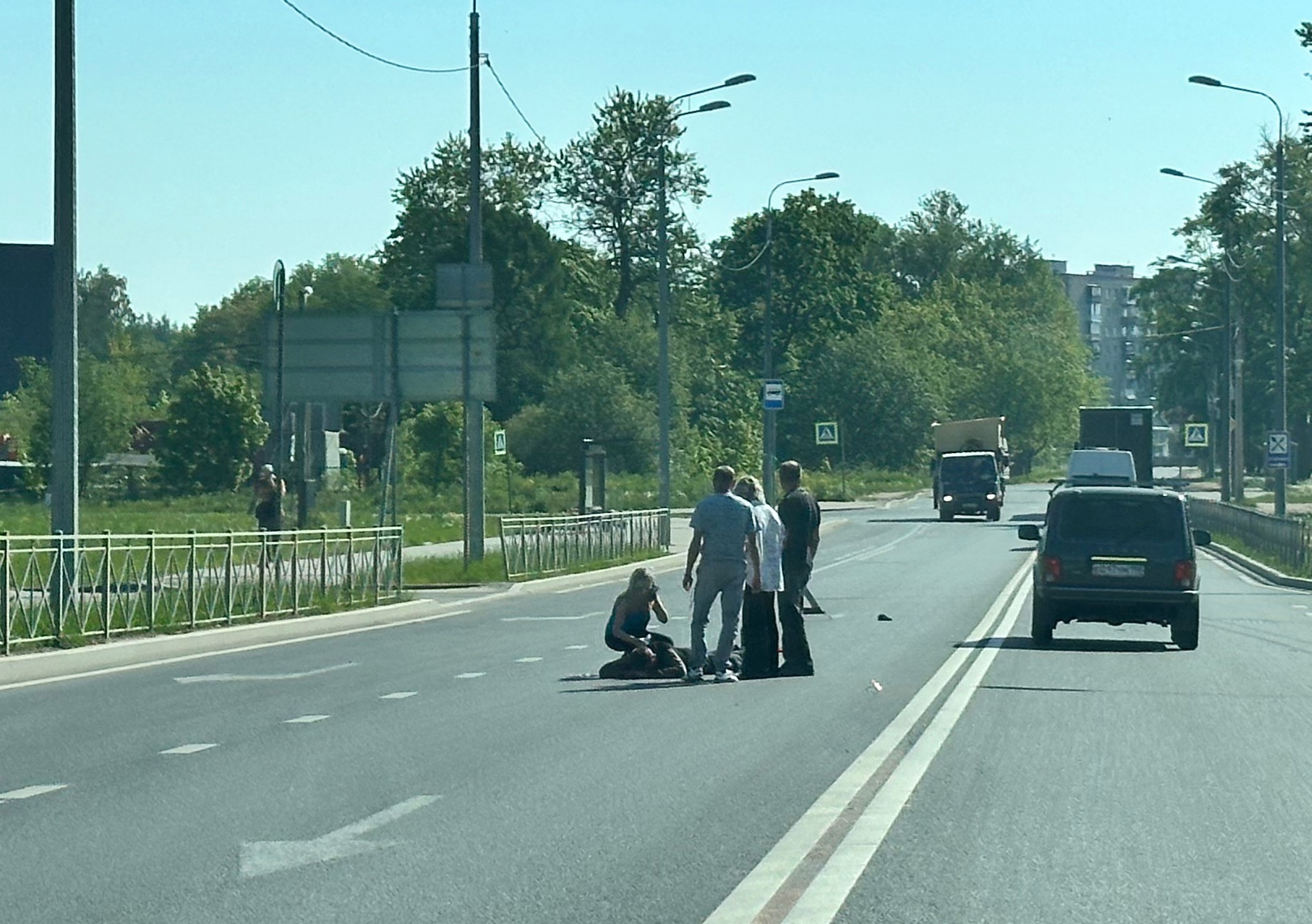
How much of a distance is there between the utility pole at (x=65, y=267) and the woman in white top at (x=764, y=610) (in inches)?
310

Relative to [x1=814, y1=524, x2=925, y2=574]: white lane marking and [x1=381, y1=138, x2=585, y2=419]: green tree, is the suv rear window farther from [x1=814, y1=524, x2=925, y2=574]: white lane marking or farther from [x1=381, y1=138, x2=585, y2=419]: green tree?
[x1=381, y1=138, x2=585, y2=419]: green tree

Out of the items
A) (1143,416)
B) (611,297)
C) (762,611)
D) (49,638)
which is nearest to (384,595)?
(49,638)

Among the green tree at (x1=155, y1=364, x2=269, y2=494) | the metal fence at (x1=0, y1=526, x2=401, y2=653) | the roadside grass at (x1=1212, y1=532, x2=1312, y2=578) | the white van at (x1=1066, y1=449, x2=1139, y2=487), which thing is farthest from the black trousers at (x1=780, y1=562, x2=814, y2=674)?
the green tree at (x1=155, y1=364, x2=269, y2=494)

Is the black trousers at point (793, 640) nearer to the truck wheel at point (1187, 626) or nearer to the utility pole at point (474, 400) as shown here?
the truck wheel at point (1187, 626)

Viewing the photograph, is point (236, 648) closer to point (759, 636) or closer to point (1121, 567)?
point (759, 636)

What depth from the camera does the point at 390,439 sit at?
117 feet

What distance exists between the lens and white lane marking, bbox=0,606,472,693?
18.4 m

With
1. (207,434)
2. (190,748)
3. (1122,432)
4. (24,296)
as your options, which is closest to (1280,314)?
(1122,432)

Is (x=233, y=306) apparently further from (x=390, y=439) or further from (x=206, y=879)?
(x=206, y=879)

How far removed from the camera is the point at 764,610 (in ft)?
59.5

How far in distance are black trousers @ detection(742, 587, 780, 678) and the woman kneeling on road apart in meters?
0.58

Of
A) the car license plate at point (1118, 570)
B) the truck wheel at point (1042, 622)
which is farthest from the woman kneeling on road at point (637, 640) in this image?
the car license plate at point (1118, 570)

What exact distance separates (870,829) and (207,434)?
89742 mm

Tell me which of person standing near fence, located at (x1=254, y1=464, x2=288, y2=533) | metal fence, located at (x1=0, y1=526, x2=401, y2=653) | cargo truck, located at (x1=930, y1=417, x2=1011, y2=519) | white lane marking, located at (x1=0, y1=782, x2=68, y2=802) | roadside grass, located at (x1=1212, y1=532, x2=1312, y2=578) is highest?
cargo truck, located at (x1=930, y1=417, x2=1011, y2=519)
